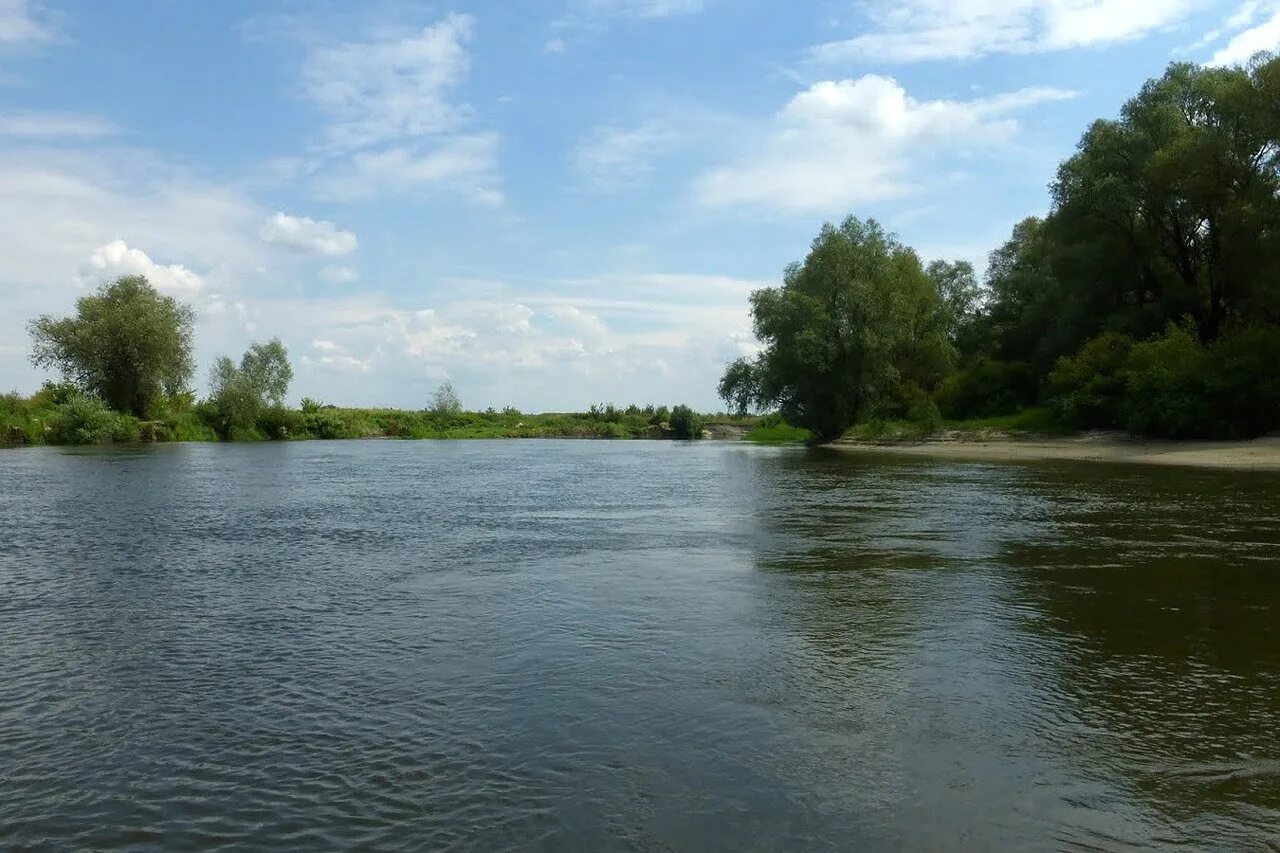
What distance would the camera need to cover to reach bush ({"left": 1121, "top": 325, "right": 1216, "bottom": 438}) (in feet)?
158

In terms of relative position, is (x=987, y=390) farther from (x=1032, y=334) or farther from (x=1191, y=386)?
(x=1191, y=386)

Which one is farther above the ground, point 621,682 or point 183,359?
point 183,359

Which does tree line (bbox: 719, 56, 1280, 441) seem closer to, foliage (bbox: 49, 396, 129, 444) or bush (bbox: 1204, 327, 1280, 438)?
bush (bbox: 1204, 327, 1280, 438)

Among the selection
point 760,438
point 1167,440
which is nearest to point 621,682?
point 1167,440

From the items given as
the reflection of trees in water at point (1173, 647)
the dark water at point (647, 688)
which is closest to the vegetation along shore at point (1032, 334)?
the reflection of trees in water at point (1173, 647)

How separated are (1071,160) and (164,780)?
224ft

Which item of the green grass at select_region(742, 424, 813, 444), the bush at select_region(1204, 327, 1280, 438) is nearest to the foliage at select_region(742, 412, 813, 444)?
the green grass at select_region(742, 424, 813, 444)

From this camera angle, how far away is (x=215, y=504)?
30.7 meters

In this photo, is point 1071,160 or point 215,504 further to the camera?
point 1071,160

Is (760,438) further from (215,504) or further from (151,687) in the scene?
(151,687)

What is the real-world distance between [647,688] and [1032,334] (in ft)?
255

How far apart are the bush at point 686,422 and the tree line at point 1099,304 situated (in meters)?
35.4

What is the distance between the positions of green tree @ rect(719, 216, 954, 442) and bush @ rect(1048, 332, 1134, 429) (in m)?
16.6

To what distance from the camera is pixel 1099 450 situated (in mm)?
53531
